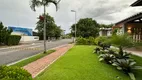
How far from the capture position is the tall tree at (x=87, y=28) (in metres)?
49.1

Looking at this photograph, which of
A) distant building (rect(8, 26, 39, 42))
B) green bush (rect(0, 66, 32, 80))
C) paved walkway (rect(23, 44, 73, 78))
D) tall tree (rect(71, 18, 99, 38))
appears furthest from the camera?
distant building (rect(8, 26, 39, 42))

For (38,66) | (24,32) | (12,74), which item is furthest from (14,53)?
(24,32)

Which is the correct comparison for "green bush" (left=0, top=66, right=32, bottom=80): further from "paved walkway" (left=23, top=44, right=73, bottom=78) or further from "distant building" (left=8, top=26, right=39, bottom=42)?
"distant building" (left=8, top=26, right=39, bottom=42)

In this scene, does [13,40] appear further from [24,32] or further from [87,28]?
[24,32]

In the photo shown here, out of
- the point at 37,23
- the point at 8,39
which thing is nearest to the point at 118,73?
the point at 8,39

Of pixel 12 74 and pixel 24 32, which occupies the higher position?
pixel 24 32

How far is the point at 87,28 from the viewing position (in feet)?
161

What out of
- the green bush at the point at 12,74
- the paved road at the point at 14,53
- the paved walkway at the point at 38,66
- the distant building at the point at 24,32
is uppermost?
the distant building at the point at 24,32

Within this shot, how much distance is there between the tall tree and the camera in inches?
1932

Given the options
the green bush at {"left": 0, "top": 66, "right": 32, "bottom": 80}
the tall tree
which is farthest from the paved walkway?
the tall tree

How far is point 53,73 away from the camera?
8695 millimetres

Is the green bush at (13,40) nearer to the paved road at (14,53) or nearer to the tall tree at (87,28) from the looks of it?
the paved road at (14,53)

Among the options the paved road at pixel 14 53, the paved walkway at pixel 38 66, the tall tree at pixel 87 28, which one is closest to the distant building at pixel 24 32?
the tall tree at pixel 87 28

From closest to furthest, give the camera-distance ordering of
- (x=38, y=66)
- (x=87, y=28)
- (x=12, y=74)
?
(x=12, y=74) → (x=38, y=66) → (x=87, y=28)
